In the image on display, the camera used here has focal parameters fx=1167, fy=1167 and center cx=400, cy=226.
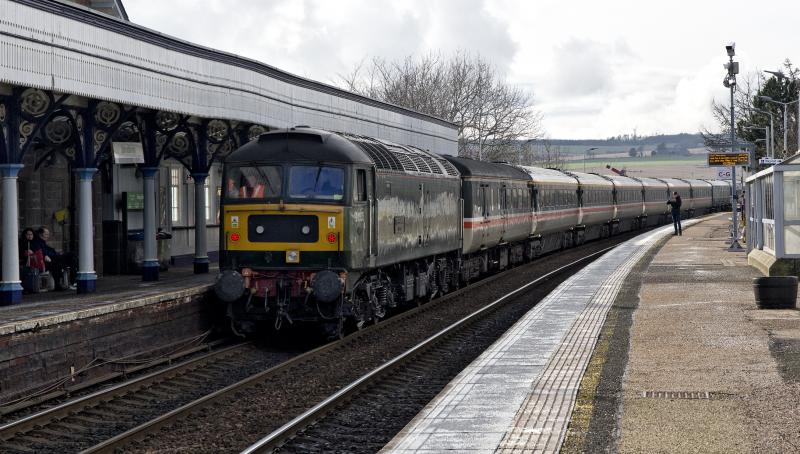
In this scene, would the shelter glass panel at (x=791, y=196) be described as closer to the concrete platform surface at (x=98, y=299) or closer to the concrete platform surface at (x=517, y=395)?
the concrete platform surface at (x=517, y=395)

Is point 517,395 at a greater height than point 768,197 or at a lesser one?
lesser

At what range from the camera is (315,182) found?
59.5 feet

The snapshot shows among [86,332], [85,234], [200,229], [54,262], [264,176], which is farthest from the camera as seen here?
[200,229]

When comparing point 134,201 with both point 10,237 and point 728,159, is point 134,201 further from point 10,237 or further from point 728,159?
point 728,159

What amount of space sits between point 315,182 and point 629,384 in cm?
703

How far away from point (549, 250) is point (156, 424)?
1314 inches

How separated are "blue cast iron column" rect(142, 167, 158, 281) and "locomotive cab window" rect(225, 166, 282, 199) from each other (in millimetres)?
6071

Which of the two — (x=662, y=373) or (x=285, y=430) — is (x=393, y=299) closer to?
(x=662, y=373)

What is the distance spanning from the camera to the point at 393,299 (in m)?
21.5

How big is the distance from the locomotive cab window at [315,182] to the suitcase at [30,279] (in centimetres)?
619

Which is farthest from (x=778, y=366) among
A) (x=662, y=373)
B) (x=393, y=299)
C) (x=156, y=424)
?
(x=393, y=299)

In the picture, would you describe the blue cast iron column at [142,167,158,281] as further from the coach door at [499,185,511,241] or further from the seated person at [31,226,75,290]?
the coach door at [499,185,511,241]

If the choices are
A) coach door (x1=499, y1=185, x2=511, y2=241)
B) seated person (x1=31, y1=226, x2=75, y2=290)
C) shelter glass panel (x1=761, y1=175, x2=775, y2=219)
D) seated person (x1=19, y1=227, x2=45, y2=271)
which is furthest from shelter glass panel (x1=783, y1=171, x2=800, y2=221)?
seated person (x1=19, y1=227, x2=45, y2=271)

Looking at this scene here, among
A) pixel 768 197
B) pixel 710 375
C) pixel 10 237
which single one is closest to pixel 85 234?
pixel 10 237
